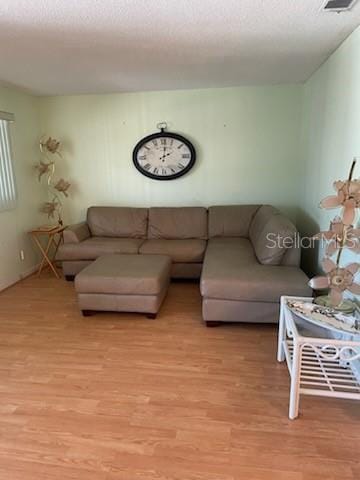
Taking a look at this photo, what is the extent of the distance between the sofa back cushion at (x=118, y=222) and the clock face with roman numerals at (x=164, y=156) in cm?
55

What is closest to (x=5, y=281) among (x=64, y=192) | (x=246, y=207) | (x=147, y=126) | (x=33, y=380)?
(x=64, y=192)

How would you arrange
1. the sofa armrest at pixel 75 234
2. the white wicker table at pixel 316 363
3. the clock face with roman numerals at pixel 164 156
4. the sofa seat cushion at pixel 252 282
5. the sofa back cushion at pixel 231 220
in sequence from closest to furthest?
the white wicker table at pixel 316 363 → the sofa seat cushion at pixel 252 282 → the sofa armrest at pixel 75 234 → the sofa back cushion at pixel 231 220 → the clock face with roman numerals at pixel 164 156

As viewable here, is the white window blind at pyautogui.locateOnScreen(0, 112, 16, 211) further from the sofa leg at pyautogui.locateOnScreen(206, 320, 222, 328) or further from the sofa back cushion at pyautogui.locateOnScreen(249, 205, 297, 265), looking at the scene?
the sofa back cushion at pyautogui.locateOnScreen(249, 205, 297, 265)

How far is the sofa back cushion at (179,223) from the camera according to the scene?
4.27m

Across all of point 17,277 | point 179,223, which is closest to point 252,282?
point 179,223

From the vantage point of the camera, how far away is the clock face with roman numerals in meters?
4.37

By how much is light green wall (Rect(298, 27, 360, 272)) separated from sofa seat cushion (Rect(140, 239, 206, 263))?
118cm

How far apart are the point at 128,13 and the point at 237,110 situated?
2443 mm

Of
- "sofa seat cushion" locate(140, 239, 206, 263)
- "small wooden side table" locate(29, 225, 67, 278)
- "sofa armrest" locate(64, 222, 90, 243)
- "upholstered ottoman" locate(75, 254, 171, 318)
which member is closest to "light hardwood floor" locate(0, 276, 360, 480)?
"upholstered ottoman" locate(75, 254, 171, 318)

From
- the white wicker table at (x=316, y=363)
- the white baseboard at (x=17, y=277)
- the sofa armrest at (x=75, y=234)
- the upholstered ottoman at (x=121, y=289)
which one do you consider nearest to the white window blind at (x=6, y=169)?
the sofa armrest at (x=75, y=234)

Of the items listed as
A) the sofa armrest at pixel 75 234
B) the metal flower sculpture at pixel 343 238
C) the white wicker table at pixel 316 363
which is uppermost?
the metal flower sculpture at pixel 343 238

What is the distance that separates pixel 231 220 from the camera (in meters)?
4.22

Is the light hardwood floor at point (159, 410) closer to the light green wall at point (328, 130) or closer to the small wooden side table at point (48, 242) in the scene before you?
the light green wall at point (328, 130)

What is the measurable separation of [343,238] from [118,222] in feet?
9.68
